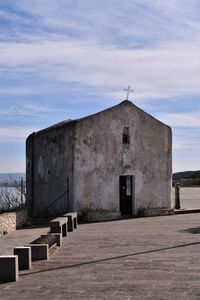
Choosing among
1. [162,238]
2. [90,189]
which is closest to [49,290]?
[162,238]

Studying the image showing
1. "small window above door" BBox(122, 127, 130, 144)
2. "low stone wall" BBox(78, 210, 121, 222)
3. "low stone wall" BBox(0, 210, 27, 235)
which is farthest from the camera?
"small window above door" BBox(122, 127, 130, 144)

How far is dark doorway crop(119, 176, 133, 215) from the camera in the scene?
27484 mm

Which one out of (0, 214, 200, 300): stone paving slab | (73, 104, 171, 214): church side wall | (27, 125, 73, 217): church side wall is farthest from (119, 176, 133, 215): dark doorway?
(0, 214, 200, 300): stone paving slab

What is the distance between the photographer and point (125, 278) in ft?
34.4

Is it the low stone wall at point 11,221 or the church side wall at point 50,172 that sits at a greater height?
the church side wall at point 50,172

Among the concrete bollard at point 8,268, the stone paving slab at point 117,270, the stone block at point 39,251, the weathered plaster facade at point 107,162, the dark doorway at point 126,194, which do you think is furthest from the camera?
the dark doorway at point 126,194

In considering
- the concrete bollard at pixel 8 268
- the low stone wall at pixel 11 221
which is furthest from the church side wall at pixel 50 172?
the concrete bollard at pixel 8 268

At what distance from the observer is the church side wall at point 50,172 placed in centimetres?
2655

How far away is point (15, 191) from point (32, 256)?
25264mm

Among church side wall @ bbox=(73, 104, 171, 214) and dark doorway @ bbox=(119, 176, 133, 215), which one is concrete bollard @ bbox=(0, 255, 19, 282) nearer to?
church side wall @ bbox=(73, 104, 171, 214)

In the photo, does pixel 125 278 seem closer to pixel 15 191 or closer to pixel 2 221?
pixel 2 221

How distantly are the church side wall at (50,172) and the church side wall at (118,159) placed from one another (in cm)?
71

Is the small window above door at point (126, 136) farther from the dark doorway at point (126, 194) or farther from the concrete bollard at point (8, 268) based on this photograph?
the concrete bollard at point (8, 268)

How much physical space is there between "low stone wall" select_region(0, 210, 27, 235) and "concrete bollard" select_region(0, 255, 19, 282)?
11.0 meters
